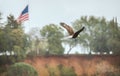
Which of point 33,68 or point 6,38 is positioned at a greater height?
point 6,38

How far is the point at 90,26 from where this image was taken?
56812mm

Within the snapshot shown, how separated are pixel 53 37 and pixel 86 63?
6731 mm

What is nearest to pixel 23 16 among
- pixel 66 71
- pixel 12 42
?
pixel 12 42

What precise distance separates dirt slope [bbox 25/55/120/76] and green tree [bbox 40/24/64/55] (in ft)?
13.4

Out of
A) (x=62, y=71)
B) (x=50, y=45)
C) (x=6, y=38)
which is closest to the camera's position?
(x=6, y=38)

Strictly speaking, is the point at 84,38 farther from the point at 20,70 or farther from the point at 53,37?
the point at 20,70

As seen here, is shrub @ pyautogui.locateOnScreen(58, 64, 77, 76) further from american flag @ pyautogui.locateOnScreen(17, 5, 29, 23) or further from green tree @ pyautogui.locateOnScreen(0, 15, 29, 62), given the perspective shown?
american flag @ pyautogui.locateOnScreen(17, 5, 29, 23)

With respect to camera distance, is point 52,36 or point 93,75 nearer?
point 93,75

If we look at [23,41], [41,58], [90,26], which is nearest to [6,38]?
[23,41]

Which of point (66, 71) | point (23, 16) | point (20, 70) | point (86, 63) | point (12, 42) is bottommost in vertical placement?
point (66, 71)

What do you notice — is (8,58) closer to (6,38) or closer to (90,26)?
(6,38)

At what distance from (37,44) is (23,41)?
35.2 ft

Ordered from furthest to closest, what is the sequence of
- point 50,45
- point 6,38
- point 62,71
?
point 50,45 < point 62,71 < point 6,38

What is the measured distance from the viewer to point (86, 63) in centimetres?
4981
